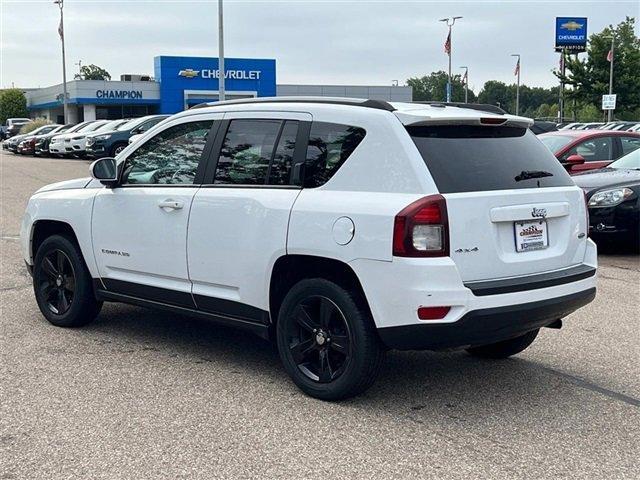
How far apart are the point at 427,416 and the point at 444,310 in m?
0.70

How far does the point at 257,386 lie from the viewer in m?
4.88

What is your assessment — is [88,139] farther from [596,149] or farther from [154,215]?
[154,215]

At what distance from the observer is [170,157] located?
557 cm

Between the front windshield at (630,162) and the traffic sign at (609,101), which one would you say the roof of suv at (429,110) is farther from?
the traffic sign at (609,101)

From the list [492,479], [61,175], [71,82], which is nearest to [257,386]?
[492,479]

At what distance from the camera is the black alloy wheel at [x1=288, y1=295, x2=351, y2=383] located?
14.7 ft

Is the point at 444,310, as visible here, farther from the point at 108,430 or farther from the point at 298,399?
the point at 108,430

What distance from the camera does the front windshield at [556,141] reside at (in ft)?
40.4

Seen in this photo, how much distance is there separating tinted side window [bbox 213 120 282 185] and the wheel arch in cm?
Result: 58

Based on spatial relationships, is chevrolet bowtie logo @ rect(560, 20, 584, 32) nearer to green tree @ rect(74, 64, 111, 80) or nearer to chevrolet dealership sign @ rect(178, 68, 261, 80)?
chevrolet dealership sign @ rect(178, 68, 261, 80)

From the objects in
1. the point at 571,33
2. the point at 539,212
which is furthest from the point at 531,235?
the point at 571,33

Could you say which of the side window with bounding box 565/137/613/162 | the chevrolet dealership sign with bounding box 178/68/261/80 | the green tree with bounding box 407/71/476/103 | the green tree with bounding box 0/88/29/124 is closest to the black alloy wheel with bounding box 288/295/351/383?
the side window with bounding box 565/137/613/162

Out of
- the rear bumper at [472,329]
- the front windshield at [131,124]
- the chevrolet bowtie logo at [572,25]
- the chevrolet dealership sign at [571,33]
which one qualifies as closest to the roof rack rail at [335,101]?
the rear bumper at [472,329]

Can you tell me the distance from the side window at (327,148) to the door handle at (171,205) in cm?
105
